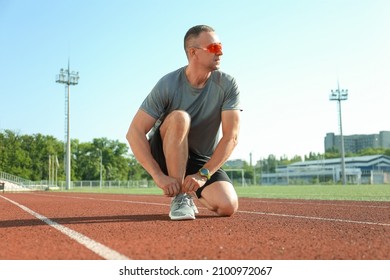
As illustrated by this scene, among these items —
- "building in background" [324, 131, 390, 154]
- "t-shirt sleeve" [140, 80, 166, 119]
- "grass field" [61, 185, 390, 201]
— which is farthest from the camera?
"building in background" [324, 131, 390, 154]

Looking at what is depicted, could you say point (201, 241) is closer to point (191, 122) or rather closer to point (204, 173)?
point (204, 173)

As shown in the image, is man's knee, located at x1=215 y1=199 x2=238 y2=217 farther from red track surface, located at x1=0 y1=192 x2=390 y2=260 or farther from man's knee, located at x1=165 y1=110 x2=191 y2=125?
man's knee, located at x1=165 y1=110 x2=191 y2=125

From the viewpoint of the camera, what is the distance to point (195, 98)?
414cm

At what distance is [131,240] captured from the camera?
9.28 feet

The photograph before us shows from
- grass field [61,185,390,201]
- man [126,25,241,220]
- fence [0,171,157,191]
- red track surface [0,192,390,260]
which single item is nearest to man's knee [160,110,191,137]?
man [126,25,241,220]

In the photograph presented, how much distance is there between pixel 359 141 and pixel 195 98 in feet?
414

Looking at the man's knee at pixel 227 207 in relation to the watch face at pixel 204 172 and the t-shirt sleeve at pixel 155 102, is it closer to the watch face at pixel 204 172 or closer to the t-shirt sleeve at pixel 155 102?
the watch face at pixel 204 172

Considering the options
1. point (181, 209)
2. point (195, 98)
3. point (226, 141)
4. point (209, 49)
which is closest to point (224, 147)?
point (226, 141)

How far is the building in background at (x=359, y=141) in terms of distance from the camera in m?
117

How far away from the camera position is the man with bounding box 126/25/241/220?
384 cm
